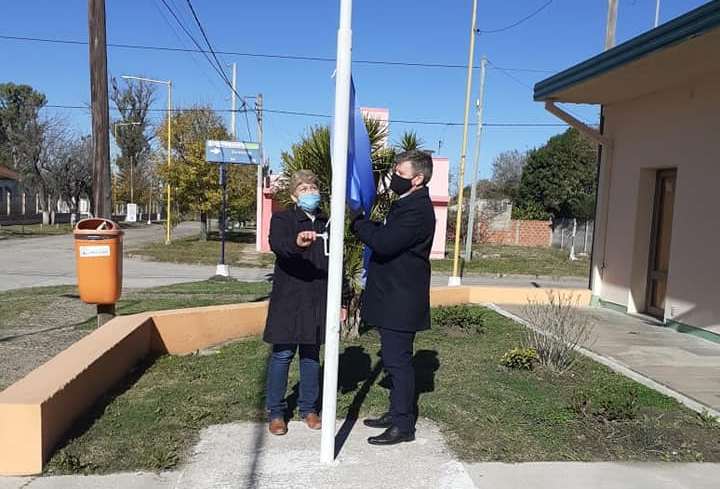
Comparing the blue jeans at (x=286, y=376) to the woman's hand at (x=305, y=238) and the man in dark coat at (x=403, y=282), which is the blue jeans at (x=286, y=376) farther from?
the woman's hand at (x=305, y=238)

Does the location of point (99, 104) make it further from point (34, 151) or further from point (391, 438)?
point (34, 151)

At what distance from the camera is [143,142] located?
65188 mm

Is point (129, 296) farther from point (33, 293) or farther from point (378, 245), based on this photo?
point (378, 245)

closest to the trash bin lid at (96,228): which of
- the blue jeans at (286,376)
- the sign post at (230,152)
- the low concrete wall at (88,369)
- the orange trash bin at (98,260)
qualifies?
the orange trash bin at (98,260)

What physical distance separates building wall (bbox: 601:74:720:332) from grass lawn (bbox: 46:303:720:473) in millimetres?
2915

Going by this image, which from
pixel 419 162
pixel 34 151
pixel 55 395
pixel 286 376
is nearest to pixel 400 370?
pixel 286 376

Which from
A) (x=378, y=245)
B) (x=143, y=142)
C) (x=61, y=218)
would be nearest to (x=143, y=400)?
(x=378, y=245)

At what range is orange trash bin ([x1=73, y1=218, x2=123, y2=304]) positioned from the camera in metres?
5.51

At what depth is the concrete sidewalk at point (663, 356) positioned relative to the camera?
5.15 m

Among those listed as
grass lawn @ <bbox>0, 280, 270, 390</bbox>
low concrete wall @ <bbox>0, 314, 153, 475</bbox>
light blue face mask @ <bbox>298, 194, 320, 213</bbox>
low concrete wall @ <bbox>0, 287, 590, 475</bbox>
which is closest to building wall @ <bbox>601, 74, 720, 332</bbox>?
low concrete wall @ <bbox>0, 287, 590, 475</bbox>

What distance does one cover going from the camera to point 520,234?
36188mm

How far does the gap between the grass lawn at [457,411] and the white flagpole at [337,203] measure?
3.14 ft

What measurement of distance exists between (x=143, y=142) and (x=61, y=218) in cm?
1442

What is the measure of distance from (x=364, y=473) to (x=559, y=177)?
122 ft
